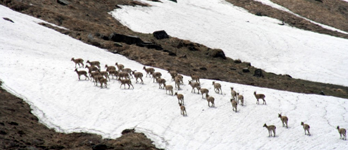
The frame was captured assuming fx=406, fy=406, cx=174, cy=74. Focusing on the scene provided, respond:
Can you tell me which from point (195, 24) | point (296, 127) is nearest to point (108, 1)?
point (195, 24)

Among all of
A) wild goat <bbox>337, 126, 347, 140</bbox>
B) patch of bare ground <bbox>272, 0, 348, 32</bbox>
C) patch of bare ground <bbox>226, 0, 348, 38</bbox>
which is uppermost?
patch of bare ground <bbox>272, 0, 348, 32</bbox>

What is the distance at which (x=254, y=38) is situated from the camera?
196 ft

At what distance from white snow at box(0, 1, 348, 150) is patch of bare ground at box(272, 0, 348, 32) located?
51.7 metres

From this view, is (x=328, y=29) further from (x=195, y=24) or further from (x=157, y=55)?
(x=157, y=55)

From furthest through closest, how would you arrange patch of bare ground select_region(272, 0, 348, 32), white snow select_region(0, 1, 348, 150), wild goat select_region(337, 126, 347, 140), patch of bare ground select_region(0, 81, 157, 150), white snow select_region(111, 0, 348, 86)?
patch of bare ground select_region(272, 0, 348, 32) < white snow select_region(111, 0, 348, 86) < wild goat select_region(337, 126, 347, 140) < white snow select_region(0, 1, 348, 150) < patch of bare ground select_region(0, 81, 157, 150)

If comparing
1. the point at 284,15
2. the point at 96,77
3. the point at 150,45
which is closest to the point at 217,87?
the point at 96,77

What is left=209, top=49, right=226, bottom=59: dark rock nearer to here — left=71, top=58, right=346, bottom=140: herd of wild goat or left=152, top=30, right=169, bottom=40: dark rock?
left=152, top=30, right=169, bottom=40: dark rock

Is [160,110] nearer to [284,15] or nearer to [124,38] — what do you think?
[124,38]

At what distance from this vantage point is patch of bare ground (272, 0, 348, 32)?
81.6 metres

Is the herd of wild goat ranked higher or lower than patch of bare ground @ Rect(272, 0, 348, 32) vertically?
lower

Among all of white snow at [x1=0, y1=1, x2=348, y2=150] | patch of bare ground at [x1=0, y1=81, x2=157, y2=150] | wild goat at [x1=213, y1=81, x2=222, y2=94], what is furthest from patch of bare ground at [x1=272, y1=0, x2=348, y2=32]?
patch of bare ground at [x1=0, y1=81, x2=157, y2=150]

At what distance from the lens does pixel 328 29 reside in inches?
2943

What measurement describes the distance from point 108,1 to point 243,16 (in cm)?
2654

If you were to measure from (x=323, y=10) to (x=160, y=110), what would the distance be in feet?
231
